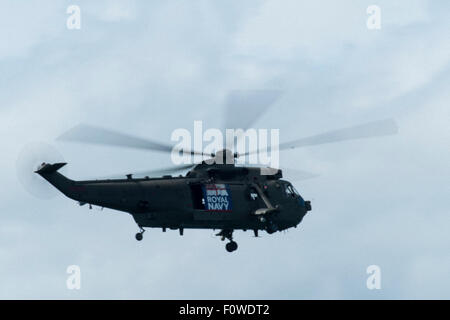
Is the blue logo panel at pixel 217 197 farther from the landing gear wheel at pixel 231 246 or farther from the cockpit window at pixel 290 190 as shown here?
the cockpit window at pixel 290 190

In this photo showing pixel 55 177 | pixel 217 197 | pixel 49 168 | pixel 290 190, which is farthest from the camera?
pixel 290 190

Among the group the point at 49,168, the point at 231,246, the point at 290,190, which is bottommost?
the point at 231,246

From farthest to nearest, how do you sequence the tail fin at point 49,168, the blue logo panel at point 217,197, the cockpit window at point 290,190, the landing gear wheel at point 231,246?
the cockpit window at point 290,190 → the landing gear wheel at point 231,246 → the blue logo panel at point 217,197 → the tail fin at point 49,168

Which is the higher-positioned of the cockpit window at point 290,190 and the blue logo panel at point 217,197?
the cockpit window at point 290,190

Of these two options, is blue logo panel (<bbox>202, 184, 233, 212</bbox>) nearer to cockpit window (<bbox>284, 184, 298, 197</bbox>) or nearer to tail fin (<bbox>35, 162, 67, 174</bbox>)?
cockpit window (<bbox>284, 184, 298, 197</bbox>)

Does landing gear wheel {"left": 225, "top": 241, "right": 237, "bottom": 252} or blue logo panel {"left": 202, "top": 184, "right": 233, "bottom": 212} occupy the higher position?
blue logo panel {"left": 202, "top": 184, "right": 233, "bottom": 212}

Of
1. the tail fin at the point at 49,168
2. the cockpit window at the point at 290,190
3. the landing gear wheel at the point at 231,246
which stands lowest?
the landing gear wheel at the point at 231,246

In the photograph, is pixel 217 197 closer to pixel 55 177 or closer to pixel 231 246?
pixel 231 246

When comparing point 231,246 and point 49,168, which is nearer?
point 49,168

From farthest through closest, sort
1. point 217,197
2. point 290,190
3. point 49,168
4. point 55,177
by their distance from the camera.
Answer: point 290,190
point 217,197
point 55,177
point 49,168

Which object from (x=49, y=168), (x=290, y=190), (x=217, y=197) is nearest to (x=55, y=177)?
(x=49, y=168)
